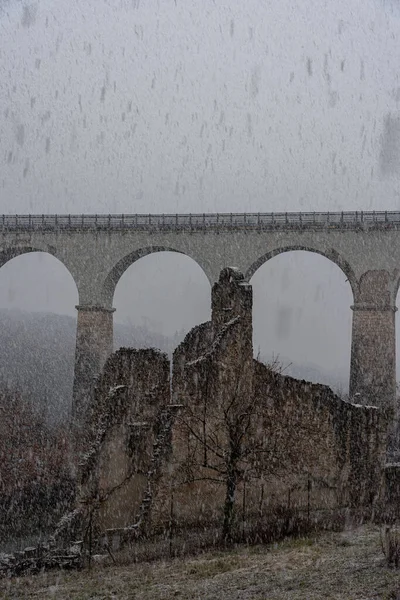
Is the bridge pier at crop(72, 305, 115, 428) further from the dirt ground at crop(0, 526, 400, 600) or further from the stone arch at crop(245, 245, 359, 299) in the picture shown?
the dirt ground at crop(0, 526, 400, 600)

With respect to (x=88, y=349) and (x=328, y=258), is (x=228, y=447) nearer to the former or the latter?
(x=328, y=258)

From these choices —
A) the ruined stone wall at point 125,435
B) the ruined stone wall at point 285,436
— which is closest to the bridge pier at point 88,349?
the ruined stone wall at point 125,435

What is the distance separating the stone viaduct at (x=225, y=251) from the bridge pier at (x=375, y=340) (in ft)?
0.12

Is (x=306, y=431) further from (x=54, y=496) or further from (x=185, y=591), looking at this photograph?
(x=54, y=496)

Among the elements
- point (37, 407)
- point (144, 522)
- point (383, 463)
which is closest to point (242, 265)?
point (37, 407)

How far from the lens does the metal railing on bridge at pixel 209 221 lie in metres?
25.8

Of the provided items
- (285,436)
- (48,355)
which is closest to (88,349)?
(285,436)

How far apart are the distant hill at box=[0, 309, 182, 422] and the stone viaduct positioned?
226 inches

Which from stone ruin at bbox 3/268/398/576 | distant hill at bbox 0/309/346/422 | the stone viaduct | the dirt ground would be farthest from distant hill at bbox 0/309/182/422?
the dirt ground

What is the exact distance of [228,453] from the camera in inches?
460

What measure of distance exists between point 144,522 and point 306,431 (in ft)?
10.9

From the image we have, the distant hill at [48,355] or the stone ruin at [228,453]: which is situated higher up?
the distant hill at [48,355]

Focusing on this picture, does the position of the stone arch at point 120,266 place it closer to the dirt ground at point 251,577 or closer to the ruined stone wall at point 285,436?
the ruined stone wall at point 285,436

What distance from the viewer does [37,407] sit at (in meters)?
30.9
